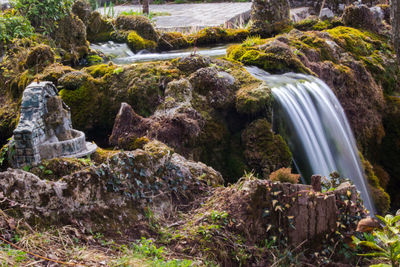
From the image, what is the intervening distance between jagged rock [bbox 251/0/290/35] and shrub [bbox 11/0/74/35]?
6222 millimetres

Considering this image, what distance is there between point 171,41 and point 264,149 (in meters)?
7.77

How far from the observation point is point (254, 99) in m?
7.74

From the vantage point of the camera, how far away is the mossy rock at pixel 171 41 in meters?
14.4

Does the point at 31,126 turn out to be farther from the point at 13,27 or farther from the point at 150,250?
the point at 13,27

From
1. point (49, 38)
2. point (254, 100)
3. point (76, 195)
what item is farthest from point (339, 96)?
point (76, 195)

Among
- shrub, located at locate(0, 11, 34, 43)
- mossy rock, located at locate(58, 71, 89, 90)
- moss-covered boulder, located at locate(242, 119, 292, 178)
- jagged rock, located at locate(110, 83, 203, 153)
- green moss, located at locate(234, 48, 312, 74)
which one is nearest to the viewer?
jagged rock, located at locate(110, 83, 203, 153)

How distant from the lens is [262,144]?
7766mm

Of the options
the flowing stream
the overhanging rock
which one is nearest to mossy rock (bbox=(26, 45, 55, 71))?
the flowing stream

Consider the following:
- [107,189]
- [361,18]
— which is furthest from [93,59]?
[361,18]

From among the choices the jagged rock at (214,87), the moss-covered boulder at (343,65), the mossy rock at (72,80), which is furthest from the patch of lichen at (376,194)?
the mossy rock at (72,80)

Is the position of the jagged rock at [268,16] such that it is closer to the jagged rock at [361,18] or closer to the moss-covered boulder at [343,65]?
the moss-covered boulder at [343,65]

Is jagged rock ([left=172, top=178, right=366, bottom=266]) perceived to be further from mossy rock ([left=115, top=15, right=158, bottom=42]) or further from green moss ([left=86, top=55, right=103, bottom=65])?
mossy rock ([left=115, top=15, right=158, bottom=42])

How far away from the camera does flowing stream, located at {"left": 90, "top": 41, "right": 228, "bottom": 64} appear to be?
12.3m

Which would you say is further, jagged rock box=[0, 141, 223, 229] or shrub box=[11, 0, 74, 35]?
shrub box=[11, 0, 74, 35]
